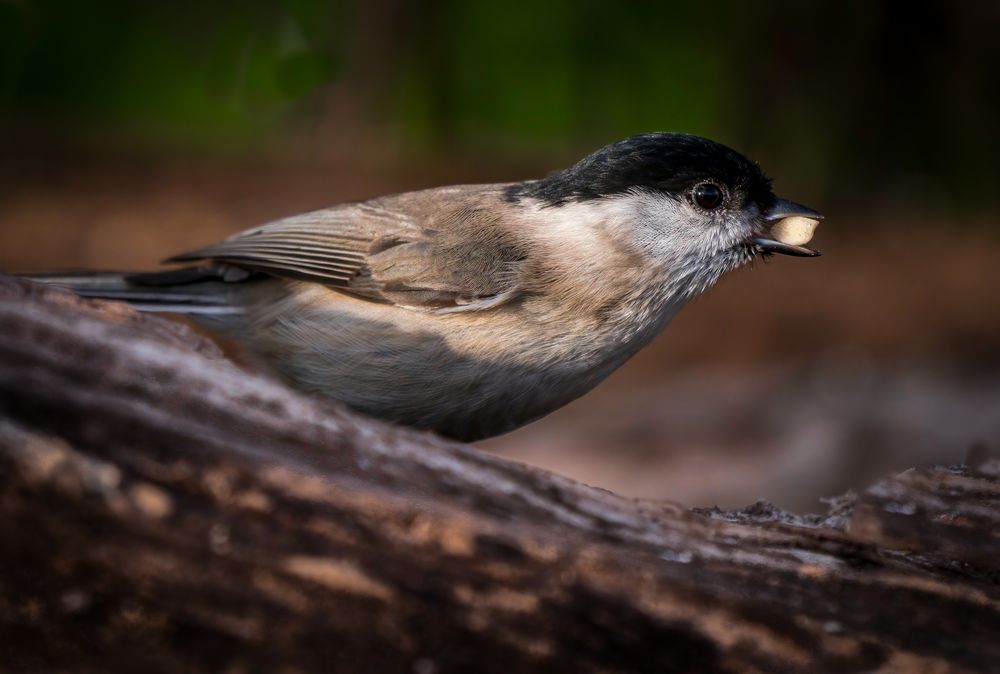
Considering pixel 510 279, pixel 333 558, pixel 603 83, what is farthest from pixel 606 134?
pixel 333 558

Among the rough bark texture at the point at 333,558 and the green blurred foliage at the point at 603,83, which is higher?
the green blurred foliage at the point at 603,83

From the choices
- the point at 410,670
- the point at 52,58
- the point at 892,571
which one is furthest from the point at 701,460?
the point at 52,58

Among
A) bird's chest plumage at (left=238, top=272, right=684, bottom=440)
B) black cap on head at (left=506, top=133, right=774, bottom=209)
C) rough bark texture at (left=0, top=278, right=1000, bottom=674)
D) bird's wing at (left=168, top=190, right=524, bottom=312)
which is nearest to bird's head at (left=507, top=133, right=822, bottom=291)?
black cap on head at (left=506, top=133, right=774, bottom=209)

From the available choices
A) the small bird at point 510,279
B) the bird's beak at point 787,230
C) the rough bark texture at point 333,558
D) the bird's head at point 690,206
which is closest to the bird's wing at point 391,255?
the small bird at point 510,279

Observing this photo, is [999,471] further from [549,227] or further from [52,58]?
[52,58]

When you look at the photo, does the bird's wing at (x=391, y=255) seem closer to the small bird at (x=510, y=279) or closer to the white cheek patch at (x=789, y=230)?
the small bird at (x=510, y=279)

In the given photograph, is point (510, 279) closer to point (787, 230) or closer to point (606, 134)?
point (787, 230)
